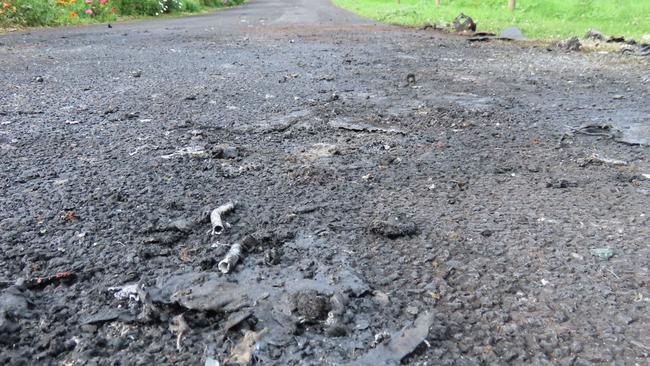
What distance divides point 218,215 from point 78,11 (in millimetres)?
12164

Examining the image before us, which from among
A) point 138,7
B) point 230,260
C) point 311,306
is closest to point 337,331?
point 311,306

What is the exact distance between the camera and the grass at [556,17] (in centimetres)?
1002

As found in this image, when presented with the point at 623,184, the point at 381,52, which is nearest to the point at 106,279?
the point at 623,184

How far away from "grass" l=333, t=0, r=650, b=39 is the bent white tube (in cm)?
893

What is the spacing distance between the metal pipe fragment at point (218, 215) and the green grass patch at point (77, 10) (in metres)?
10.1

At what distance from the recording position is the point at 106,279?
169 cm

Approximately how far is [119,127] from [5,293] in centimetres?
199

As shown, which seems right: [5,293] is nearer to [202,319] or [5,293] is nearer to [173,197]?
[202,319]

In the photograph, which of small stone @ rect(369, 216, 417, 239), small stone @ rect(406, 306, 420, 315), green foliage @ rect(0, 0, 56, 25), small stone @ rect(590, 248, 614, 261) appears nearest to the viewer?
small stone @ rect(406, 306, 420, 315)

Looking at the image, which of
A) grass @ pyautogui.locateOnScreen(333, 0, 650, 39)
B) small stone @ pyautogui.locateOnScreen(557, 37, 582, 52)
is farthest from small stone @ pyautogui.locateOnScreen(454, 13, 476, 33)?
small stone @ pyautogui.locateOnScreen(557, 37, 582, 52)

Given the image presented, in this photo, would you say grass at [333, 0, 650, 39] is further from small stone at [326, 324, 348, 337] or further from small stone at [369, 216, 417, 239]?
small stone at [326, 324, 348, 337]

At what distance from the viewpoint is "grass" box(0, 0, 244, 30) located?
10391 millimetres

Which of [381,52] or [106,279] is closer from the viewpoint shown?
[106,279]

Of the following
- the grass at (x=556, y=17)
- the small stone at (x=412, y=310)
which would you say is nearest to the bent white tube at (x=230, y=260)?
the small stone at (x=412, y=310)
